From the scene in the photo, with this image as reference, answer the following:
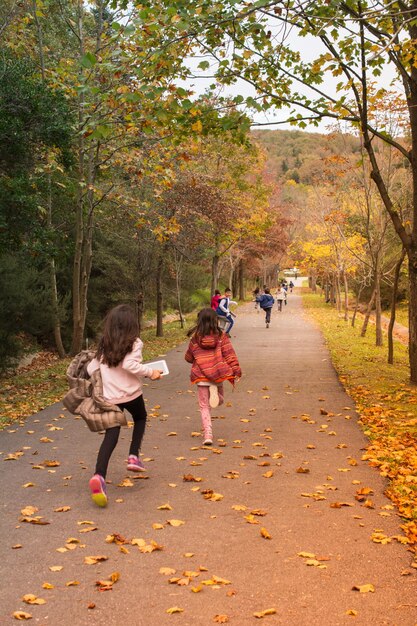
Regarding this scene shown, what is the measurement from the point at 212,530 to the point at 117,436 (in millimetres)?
1430

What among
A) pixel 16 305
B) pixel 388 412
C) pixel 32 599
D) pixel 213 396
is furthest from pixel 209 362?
pixel 16 305

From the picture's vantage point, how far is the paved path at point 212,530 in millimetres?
3922

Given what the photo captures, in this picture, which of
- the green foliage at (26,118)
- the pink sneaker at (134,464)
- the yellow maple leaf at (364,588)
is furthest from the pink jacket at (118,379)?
the green foliage at (26,118)

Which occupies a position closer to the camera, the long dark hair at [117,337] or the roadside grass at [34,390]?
the long dark hair at [117,337]

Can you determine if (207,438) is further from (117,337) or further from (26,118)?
(26,118)

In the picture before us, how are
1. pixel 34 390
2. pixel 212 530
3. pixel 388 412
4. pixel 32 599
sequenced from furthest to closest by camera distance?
pixel 34 390, pixel 388 412, pixel 212 530, pixel 32 599

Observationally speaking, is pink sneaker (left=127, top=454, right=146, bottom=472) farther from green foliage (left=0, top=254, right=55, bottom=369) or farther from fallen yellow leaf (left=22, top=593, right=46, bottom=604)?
green foliage (left=0, top=254, right=55, bottom=369)

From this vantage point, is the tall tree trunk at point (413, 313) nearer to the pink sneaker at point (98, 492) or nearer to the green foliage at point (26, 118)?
the green foliage at point (26, 118)

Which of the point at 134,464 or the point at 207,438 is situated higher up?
the point at 134,464

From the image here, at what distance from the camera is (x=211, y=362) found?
8.12m

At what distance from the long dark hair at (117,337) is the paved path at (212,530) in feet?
4.15

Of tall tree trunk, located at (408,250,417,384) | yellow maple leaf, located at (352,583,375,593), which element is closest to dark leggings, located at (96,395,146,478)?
yellow maple leaf, located at (352,583,375,593)

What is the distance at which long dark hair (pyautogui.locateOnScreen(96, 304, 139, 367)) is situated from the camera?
611cm

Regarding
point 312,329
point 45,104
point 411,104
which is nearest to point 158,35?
point 45,104
